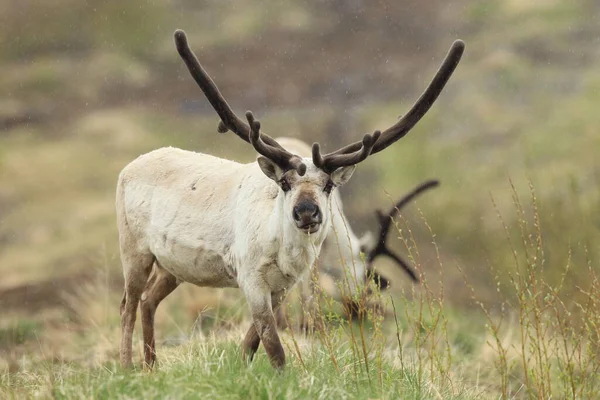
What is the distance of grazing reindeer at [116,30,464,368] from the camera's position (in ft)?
18.1

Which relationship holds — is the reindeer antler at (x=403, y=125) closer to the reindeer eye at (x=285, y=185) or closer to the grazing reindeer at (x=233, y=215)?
the grazing reindeer at (x=233, y=215)

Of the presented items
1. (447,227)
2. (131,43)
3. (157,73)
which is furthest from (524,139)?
(131,43)

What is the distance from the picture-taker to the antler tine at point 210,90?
5.80m

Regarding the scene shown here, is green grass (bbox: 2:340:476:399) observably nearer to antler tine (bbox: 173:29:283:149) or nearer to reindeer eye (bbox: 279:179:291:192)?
reindeer eye (bbox: 279:179:291:192)

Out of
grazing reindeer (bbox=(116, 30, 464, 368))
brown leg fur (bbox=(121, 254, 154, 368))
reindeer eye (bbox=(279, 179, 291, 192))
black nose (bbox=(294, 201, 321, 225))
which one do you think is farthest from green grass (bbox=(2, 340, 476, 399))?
reindeer eye (bbox=(279, 179, 291, 192))

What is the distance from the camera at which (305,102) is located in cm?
3108

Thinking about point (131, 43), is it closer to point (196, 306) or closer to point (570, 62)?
point (570, 62)

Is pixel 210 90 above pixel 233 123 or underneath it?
above

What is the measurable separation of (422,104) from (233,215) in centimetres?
142

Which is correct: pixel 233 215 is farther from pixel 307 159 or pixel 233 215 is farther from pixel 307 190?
pixel 307 190

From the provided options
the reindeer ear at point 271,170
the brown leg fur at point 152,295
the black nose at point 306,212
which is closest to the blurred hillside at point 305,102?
the brown leg fur at point 152,295

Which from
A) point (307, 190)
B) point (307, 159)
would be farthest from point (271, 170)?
point (307, 190)

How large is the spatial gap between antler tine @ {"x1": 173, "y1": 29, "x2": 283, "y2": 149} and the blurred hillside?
1191 centimetres

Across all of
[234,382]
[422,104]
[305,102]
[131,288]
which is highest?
[305,102]
